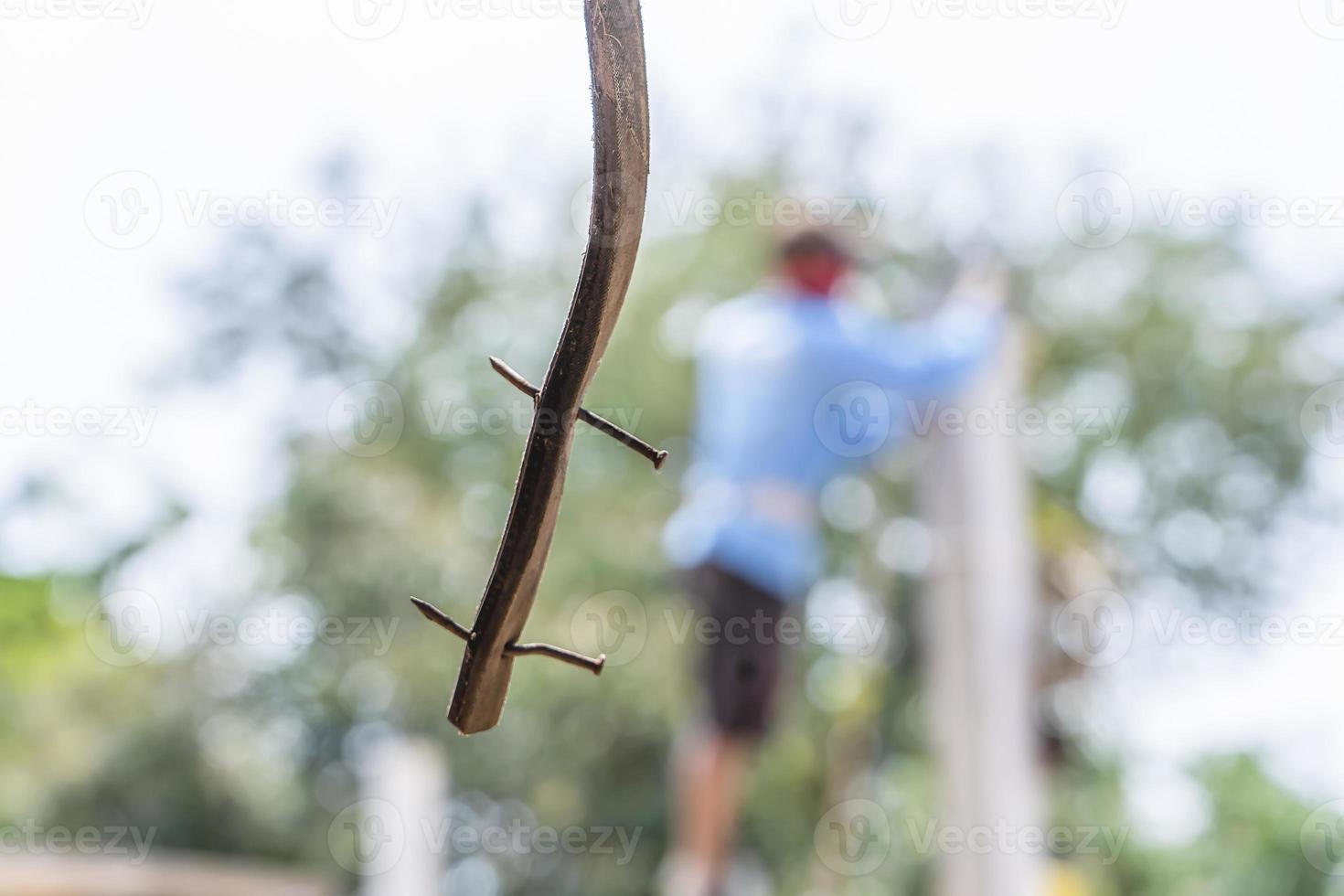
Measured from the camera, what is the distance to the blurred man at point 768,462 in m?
2.93

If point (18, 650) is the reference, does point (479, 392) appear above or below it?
above

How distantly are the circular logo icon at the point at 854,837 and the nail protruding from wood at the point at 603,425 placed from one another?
7753 mm

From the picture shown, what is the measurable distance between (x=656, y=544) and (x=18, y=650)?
17.6 ft

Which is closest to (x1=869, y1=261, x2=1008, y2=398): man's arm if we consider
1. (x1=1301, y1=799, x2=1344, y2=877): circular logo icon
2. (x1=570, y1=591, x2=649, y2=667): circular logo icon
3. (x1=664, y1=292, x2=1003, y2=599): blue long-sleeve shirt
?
(x1=664, y1=292, x2=1003, y2=599): blue long-sleeve shirt

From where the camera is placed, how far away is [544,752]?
10172 mm

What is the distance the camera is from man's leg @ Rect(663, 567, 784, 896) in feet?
9.32

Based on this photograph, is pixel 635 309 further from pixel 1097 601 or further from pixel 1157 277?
pixel 1097 601

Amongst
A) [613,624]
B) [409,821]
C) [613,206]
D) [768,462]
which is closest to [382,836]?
[409,821]

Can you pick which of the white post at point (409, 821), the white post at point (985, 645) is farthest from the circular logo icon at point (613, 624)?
the white post at point (985, 645)

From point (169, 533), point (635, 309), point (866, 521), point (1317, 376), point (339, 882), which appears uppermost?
point (1317, 376)

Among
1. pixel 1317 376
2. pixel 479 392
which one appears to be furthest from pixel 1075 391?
pixel 479 392

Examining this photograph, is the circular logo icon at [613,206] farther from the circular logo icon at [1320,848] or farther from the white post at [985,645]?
the circular logo icon at [1320,848]

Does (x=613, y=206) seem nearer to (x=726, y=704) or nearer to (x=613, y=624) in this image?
(x=726, y=704)

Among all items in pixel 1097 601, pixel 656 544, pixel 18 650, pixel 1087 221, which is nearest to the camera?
pixel 1097 601
